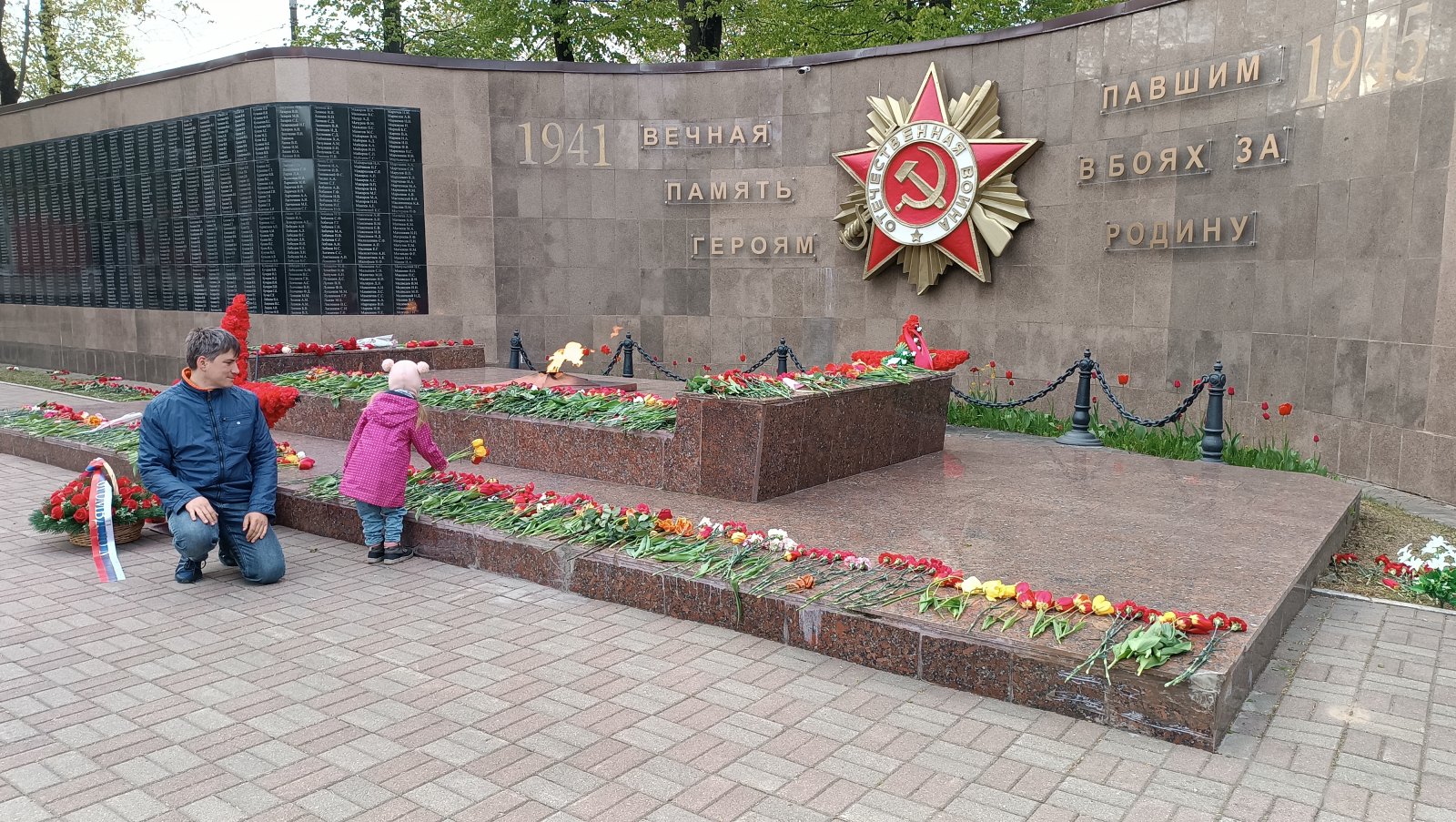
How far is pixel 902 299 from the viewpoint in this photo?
1321 centimetres

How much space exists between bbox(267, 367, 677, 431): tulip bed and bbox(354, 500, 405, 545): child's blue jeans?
168cm

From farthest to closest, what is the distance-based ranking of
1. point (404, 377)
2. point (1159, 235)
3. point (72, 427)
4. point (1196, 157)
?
1. point (1159, 235)
2. point (1196, 157)
3. point (72, 427)
4. point (404, 377)

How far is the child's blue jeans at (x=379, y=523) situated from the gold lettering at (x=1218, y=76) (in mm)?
8728

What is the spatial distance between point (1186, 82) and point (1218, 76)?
354 millimetres

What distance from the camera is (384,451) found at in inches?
238

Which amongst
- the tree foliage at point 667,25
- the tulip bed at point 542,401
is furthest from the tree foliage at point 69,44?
the tulip bed at point 542,401

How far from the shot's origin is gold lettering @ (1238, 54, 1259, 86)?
9.89 m

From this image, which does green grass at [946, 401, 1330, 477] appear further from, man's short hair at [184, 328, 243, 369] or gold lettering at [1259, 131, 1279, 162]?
man's short hair at [184, 328, 243, 369]

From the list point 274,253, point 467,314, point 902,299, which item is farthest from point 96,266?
point 902,299

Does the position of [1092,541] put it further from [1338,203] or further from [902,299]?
[902,299]

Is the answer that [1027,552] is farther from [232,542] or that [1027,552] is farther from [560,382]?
[560,382]

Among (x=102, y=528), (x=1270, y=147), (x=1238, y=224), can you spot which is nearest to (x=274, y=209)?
(x=102, y=528)

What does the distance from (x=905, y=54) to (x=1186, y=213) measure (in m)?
4.10

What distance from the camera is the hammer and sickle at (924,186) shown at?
12.6 meters
